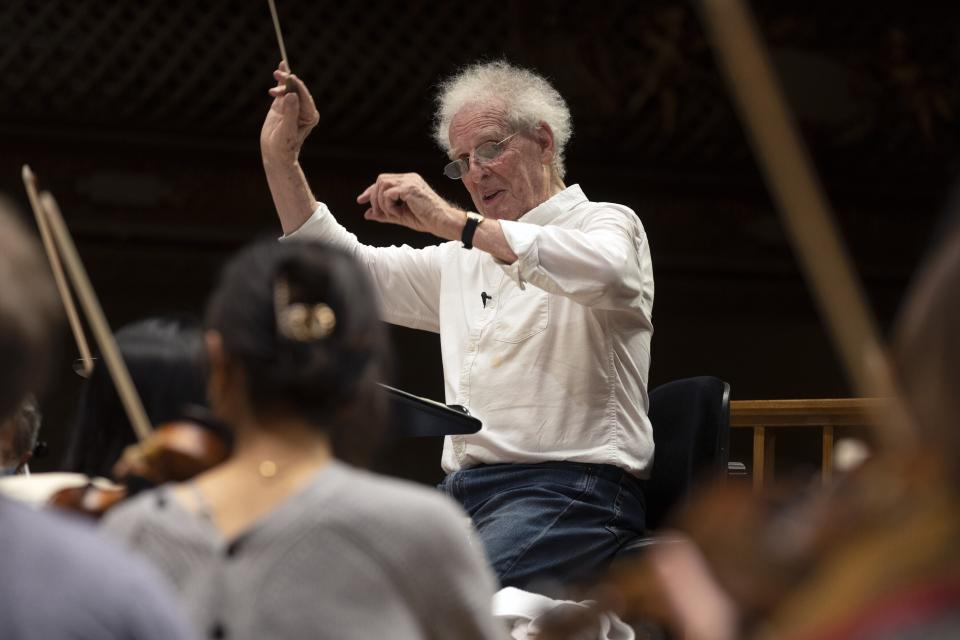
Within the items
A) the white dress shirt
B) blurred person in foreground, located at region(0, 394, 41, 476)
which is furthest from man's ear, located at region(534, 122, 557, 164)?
blurred person in foreground, located at region(0, 394, 41, 476)

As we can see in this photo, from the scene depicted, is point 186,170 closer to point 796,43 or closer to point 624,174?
point 624,174

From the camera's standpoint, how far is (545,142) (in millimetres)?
2814

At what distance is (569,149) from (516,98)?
220cm

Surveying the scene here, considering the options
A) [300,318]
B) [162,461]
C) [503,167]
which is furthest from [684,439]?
[300,318]

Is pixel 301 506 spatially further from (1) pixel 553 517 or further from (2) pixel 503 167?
(2) pixel 503 167

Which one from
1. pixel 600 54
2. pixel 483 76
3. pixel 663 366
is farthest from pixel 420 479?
pixel 483 76

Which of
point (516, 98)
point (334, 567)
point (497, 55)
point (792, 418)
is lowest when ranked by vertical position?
point (792, 418)

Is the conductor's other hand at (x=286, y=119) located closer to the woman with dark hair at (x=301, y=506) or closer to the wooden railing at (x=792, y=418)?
the wooden railing at (x=792, y=418)

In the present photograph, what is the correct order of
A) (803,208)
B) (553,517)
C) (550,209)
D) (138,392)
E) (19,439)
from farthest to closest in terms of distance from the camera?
(550,209) < (553,517) < (19,439) < (138,392) < (803,208)

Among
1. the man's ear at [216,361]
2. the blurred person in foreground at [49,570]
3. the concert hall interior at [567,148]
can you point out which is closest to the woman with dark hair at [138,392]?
the man's ear at [216,361]

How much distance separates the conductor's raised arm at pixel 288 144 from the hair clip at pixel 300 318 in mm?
1578

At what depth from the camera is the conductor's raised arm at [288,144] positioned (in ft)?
8.93

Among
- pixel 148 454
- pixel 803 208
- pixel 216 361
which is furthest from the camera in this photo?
pixel 148 454

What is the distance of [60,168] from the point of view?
461cm
